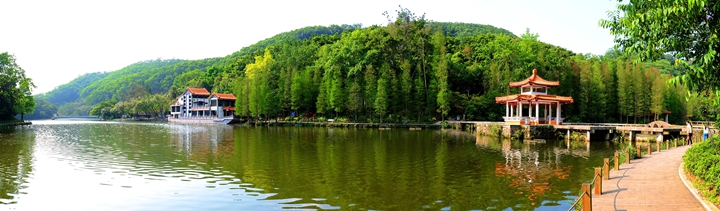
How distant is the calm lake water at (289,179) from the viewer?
1176cm

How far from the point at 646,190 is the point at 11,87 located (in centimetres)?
7281

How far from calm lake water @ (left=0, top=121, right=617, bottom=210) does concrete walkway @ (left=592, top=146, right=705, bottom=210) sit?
121cm

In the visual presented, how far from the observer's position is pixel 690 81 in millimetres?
7500

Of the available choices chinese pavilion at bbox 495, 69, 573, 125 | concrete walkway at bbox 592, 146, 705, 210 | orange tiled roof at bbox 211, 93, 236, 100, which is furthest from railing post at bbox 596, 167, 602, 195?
orange tiled roof at bbox 211, 93, 236, 100

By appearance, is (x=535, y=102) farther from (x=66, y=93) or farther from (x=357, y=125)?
(x=66, y=93)

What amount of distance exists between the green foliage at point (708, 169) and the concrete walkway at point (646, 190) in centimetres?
33

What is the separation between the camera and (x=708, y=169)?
10.1 meters

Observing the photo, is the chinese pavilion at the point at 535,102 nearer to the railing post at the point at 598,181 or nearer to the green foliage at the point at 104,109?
the railing post at the point at 598,181

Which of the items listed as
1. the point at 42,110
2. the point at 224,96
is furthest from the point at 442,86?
the point at 42,110

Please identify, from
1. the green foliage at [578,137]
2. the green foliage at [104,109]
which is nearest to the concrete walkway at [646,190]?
the green foliage at [578,137]

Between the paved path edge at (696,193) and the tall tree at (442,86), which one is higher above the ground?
the tall tree at (442,86)

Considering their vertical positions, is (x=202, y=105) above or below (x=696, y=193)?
above

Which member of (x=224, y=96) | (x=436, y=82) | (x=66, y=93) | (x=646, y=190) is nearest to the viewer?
(x=646, y=190)

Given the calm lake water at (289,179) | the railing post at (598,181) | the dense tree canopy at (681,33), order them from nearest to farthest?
the dense tree canopy at (681,33)
the railing post at (598,181)
the calm lake water at (289,179)
